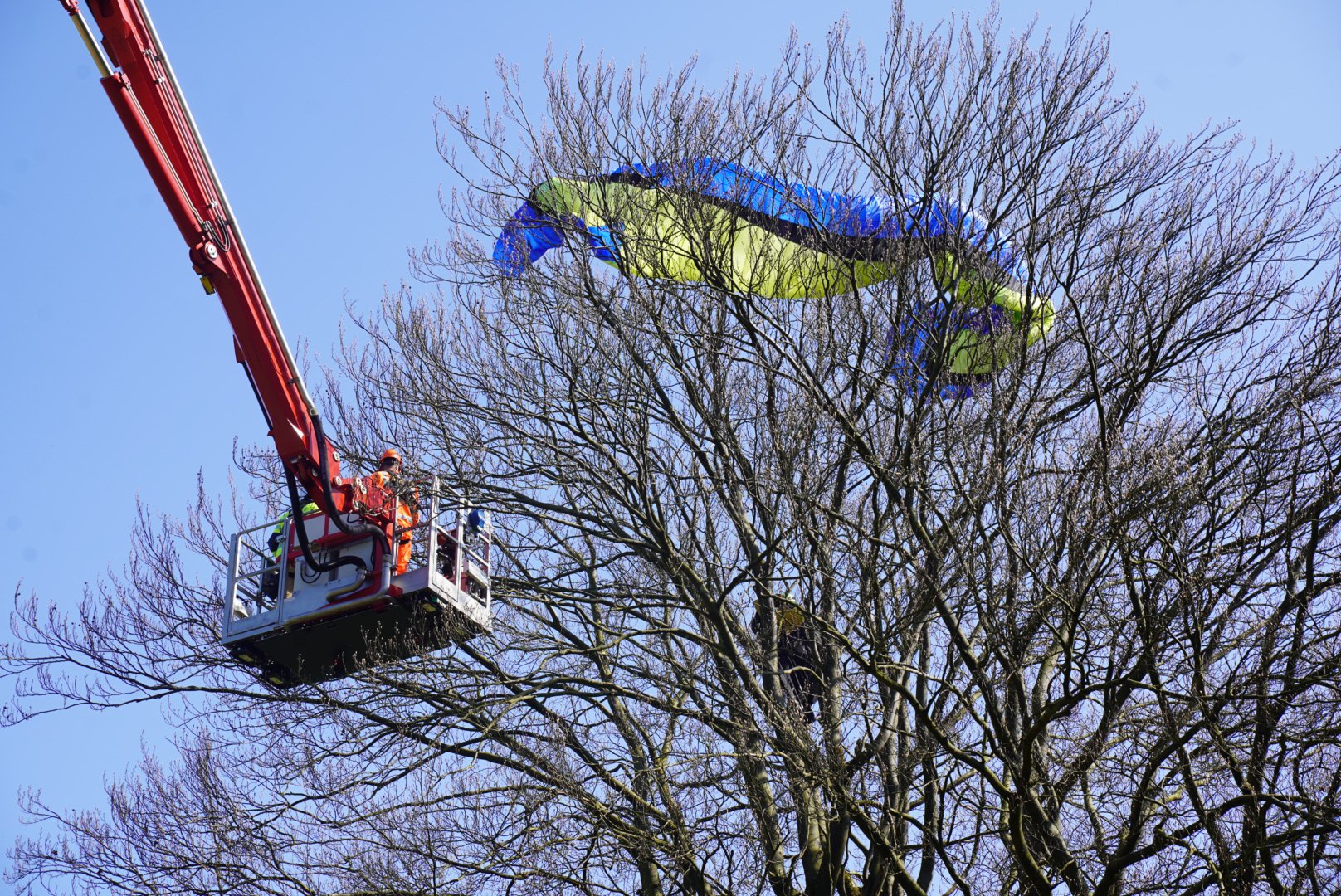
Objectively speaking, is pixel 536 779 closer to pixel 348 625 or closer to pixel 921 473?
pixel 348 625

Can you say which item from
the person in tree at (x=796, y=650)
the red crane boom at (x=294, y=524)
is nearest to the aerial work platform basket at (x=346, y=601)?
the red crane boom at (x=294, y=524)

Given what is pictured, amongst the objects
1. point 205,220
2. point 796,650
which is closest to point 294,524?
point 205,220

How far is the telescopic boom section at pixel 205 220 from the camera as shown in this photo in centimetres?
1045

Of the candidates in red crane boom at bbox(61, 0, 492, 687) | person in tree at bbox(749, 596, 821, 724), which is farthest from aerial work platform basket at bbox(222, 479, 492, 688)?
person in tree at bbox(749, 596, 821, 724)

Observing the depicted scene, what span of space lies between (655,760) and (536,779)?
108 centimetres

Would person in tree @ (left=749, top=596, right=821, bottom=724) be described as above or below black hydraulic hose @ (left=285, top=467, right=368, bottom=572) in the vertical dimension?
below

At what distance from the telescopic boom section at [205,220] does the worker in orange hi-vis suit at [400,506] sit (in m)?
0.29

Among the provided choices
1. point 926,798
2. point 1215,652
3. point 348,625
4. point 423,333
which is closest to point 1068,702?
point 1215,652

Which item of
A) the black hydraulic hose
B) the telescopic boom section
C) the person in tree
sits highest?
the telescopic boom section

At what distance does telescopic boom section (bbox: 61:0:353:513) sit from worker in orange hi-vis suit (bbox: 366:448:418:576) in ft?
0.97

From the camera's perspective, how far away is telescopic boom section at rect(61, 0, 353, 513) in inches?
412

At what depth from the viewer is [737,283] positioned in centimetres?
1198

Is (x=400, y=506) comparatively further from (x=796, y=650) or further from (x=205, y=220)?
(x=796, y=650)

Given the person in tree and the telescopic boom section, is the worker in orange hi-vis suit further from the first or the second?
the person in tree
